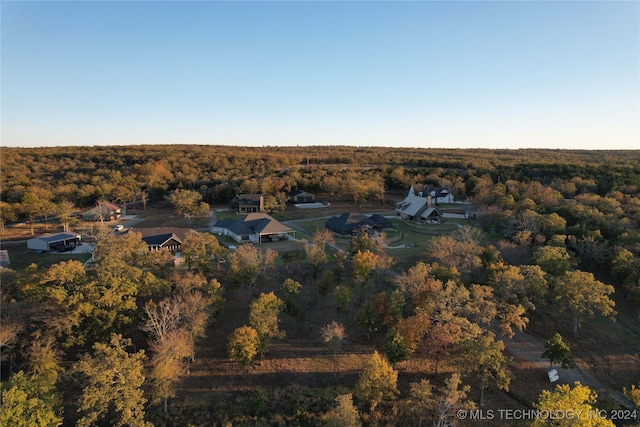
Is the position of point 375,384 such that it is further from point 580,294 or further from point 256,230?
point 256,230

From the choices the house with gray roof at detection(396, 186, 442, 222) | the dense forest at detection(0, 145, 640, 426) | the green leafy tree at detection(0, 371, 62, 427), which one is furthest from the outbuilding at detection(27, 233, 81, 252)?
the house with gray roof at detection(396, 186, 442, 222)

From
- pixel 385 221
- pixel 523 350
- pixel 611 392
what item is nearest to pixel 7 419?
pixel 523 350

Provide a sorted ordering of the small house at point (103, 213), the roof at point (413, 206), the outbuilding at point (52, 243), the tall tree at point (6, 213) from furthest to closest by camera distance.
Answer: the roof at point (413, 206)
the small house at point (103, 213)
the tall tree at point (6, 213)
the outbuilding at point (52, 243)

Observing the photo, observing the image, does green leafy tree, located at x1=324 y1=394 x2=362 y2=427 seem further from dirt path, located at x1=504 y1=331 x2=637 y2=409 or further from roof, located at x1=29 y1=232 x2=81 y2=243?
roof, located at x1=29 y1=232 x2=81 y2=243

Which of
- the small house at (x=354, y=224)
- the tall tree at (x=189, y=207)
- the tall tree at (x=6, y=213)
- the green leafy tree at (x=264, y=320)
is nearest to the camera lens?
the green leafy tree at (x=264, y=320)

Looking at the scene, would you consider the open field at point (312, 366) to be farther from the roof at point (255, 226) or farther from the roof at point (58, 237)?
the roof at point (58, 237)

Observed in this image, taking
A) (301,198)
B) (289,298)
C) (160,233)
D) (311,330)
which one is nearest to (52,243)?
(160,233)

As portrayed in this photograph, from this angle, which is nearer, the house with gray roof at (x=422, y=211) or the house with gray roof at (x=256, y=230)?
the house with gray roof at (x=256, y=230)

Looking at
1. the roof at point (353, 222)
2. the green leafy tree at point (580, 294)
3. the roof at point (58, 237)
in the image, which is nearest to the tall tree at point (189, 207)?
the roof at point (58, 237)
